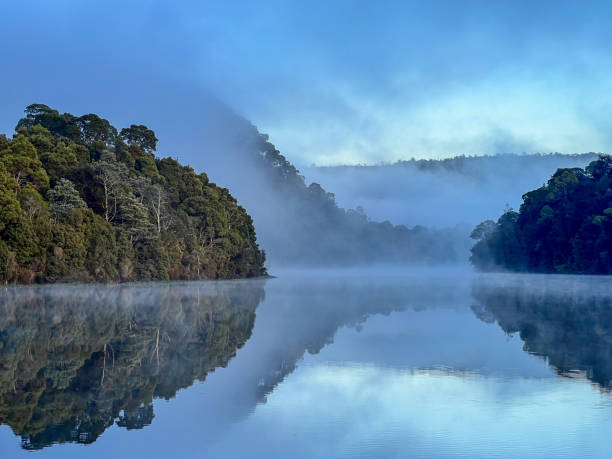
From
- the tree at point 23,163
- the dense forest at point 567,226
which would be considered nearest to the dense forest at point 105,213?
the tree at point 23,163

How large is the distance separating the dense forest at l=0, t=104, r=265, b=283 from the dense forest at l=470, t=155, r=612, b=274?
33474 millimetres

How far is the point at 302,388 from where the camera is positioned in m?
8.46

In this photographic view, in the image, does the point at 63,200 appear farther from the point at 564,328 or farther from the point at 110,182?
the point at 564,328

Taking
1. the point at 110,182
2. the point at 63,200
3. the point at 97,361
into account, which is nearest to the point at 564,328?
the point at 97,361

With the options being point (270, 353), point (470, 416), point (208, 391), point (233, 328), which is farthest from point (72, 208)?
point (470, 416)

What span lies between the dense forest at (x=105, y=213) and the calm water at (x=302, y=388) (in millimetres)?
18962

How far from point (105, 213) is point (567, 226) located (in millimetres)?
49292

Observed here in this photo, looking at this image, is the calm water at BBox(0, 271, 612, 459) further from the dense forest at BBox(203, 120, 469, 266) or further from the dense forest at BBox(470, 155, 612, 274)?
the dense forest at BBox(203, 120, 469, 266)

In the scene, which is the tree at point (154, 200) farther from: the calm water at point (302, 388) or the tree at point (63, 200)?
the calm water at point (302, 388)

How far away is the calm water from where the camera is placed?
6.08 m

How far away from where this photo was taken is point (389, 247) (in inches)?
5256

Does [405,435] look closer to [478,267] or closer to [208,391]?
[208,391]

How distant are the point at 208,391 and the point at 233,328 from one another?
694 cm

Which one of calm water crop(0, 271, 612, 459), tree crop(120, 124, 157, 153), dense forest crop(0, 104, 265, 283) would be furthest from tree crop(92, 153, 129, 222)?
calm water crop(0, 271, 612, 459)
